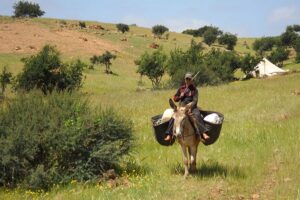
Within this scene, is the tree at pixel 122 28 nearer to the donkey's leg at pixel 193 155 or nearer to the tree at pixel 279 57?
the tree at pixel 279 57

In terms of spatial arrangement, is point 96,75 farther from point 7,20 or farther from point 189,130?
point 189,130

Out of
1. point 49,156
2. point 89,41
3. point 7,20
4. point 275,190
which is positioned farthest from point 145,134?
point 7,20

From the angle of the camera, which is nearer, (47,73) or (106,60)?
(47,73)

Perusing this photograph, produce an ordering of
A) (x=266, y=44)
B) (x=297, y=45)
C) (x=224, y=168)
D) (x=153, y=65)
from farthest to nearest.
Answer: (x=266, y=44)
(x=297, y=45)
(x=153, y=65)
(x=224, y=168)

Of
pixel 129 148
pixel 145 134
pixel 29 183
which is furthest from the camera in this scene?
pixel 145 134

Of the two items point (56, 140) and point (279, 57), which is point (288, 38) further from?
point (56, 140)

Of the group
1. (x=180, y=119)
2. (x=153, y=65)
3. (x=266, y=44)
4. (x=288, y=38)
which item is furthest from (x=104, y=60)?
(x=288, y=38)

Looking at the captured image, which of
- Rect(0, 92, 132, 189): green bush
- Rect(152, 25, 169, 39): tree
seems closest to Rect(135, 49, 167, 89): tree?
Rect(0, 92, 132, 189): green bush

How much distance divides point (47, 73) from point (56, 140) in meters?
36.2

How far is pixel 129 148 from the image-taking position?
1236 centimetres

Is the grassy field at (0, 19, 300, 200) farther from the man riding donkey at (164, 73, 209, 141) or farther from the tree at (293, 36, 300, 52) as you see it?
the tree at (293, 36, 300, 52)

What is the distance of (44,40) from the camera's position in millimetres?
78875

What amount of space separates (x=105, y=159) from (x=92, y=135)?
69 centimetres

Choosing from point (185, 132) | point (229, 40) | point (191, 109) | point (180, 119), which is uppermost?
point (229, 40)
